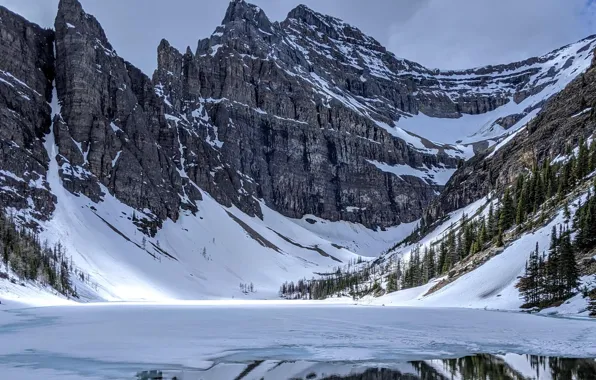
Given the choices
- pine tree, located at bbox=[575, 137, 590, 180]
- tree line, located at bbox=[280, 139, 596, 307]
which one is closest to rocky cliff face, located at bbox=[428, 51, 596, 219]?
tree line, located at bbox=[280, 139, 596, 307]

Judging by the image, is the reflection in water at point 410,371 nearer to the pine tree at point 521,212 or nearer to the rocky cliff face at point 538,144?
the pine tree at point 521,212

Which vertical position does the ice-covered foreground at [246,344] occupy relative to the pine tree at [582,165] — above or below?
below

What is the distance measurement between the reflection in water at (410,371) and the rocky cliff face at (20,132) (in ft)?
477

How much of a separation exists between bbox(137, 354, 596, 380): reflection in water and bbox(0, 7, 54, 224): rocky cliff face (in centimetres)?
14552

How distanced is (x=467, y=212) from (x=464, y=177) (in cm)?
3127

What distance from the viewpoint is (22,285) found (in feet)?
281

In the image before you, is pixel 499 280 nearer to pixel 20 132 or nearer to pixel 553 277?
pixel 553 277

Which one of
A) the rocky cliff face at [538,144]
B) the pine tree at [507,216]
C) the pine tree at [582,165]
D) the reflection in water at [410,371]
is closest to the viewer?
the reflection in water at [410,371]

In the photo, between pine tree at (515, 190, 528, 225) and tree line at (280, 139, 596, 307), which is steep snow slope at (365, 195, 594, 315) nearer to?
tree line at (280, 139, 596, 307)

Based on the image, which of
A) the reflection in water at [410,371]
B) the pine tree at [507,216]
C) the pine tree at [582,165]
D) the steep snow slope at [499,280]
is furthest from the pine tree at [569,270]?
the pine tree at [507,216]

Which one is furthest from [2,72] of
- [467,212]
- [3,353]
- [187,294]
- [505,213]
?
[3,353]

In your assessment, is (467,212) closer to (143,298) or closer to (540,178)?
(540,178)

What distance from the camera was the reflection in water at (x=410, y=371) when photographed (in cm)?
1764

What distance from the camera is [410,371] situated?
1888 cm
